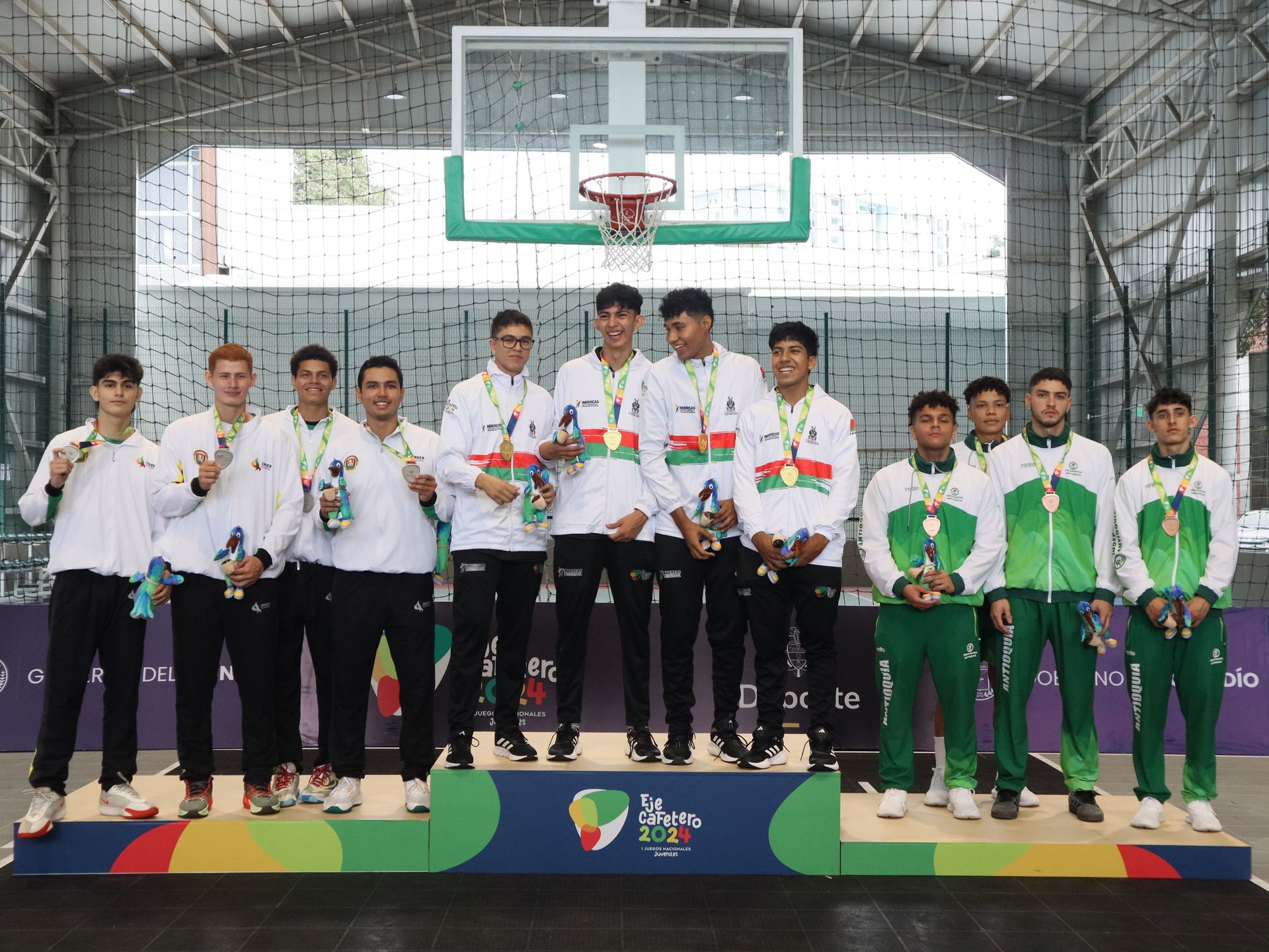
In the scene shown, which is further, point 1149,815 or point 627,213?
point 627,213

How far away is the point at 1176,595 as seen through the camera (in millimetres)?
4129

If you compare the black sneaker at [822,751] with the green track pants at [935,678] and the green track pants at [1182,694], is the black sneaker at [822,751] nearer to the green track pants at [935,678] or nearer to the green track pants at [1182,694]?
the green track pants at [935,678]

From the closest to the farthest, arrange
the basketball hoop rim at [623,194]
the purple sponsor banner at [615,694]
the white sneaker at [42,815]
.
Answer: the white sneaker at [42,815] < the basketball hoop rim at [623,194] < the purple sponsor banner at [615,694]

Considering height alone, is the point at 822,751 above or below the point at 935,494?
below

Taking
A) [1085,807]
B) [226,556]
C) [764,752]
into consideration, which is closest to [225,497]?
[226,556]

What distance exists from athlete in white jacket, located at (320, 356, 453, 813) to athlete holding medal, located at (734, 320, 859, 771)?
1.24 meters

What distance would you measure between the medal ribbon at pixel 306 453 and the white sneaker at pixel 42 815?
57.6 inches

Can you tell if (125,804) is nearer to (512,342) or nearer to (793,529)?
(512,342)

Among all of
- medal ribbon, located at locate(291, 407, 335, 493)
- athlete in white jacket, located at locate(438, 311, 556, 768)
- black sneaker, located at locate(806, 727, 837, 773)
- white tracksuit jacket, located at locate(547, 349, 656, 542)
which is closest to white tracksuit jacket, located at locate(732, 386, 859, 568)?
white tracksuit jacket, located at locate(547, 349, 656, 542)

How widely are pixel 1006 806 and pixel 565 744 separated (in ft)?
5.87

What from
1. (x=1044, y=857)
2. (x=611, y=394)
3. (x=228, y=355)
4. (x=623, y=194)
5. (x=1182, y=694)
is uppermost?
(x=623, y=194)

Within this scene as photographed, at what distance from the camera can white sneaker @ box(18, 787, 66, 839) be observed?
3.88 metres

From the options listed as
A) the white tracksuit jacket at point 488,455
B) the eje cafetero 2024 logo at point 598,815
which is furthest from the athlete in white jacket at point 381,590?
the eje cafetero 2024 logo at point 598,815

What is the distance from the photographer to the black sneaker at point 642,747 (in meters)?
4.10
